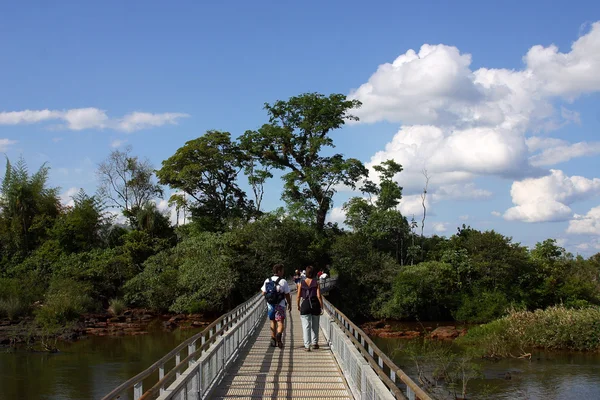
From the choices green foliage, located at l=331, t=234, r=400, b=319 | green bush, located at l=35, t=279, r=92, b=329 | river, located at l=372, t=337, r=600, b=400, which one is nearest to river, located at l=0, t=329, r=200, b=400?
green bush, located at l=35, t=279, r=92, b=329

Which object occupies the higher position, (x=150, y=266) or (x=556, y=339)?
(x=150, y=266)

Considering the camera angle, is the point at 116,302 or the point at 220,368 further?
the point at 116,302

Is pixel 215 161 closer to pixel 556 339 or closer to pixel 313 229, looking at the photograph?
pixel 313 229

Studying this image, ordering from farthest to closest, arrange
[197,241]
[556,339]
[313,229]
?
[313,229]
[197,241]
[556,339]

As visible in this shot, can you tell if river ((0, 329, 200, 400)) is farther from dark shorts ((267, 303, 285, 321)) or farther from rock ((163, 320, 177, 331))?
dark shorts ((267, 303, 285, 321))

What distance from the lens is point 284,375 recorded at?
38.1ft

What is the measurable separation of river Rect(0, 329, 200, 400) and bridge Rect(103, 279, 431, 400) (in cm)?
714

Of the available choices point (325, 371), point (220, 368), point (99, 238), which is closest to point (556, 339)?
point (325, 371)

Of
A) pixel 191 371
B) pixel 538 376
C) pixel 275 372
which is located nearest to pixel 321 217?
pixel 538 376

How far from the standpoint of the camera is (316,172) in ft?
165

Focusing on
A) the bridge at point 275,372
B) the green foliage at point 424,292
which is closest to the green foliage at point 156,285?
the green foliage at point 424,292

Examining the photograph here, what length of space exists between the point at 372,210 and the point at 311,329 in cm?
3738

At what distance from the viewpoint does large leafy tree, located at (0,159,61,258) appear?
4778 cm

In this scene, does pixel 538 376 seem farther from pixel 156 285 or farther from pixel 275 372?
pixel 156 285
